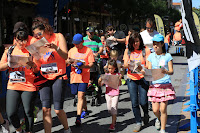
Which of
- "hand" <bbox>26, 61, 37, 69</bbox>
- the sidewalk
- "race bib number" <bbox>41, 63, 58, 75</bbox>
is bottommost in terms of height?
the sidewalk

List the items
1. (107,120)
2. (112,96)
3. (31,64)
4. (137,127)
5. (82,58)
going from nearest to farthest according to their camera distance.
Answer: (31,64), (137,127), (112,96), (82,58), (107,120)

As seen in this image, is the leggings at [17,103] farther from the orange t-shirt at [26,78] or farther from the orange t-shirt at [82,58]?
the orange t-shirt at [82,58]

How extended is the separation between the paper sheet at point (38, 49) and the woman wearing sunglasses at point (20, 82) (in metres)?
0.15

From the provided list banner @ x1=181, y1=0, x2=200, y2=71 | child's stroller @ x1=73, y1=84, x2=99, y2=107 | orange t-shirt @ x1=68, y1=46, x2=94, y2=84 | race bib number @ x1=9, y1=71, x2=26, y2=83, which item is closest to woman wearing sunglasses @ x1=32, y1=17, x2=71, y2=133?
race bib number @ x1=9, y1=71, x2=26, y2=83

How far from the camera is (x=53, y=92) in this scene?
471cm

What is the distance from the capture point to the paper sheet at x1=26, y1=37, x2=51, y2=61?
4.21 metres

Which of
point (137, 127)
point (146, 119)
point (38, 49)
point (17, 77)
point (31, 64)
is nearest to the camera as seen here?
point (38, 49)

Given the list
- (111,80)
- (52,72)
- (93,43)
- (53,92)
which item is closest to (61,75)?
(52,72)

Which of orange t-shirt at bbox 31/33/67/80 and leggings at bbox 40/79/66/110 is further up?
orange t-shirt at bbox 31/33/67/80

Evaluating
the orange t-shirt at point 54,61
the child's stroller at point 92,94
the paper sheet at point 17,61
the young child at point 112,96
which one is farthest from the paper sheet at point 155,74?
the child's stroller at point 92,94

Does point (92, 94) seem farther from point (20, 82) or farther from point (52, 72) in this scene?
point (20, 82)

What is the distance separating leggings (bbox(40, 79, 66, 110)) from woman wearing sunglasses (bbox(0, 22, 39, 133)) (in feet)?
0.49

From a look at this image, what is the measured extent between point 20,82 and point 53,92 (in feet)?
1.64

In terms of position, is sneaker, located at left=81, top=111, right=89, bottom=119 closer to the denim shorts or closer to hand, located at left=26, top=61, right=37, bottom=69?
the denim shorts
